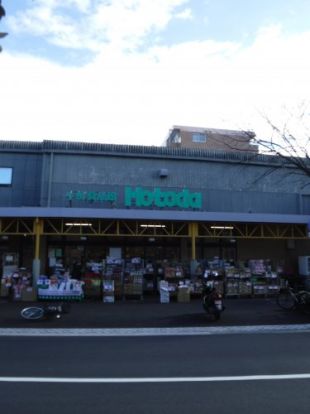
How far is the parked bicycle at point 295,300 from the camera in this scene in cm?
1633

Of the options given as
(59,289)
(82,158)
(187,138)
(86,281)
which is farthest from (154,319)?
(187,138)

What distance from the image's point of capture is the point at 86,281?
20.8 m

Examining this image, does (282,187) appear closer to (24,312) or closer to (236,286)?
(236,286)

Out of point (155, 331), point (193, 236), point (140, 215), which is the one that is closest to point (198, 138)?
point (193, 236)

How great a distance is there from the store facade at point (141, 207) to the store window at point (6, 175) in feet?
0.16

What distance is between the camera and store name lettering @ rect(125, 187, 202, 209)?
23.2m

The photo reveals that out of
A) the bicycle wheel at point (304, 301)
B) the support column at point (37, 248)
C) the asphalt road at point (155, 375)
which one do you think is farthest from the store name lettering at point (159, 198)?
the asphalt road at point (155, 375)

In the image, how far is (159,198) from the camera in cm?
2334

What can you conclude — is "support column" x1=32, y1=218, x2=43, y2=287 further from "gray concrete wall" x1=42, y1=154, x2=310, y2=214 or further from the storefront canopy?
"gray concrete wall" x1=42, y1=154, x2=310, y2=214

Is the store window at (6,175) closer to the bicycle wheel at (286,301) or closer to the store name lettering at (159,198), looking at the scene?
the store name lettering at (159,198)

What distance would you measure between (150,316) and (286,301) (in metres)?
5.39

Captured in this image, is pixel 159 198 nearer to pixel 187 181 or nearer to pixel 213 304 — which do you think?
pixel 187 181

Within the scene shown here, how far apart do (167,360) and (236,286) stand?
513 inches

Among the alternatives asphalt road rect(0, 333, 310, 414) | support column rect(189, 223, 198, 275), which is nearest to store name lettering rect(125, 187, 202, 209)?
support column rect(189, 223, 198, 275)
